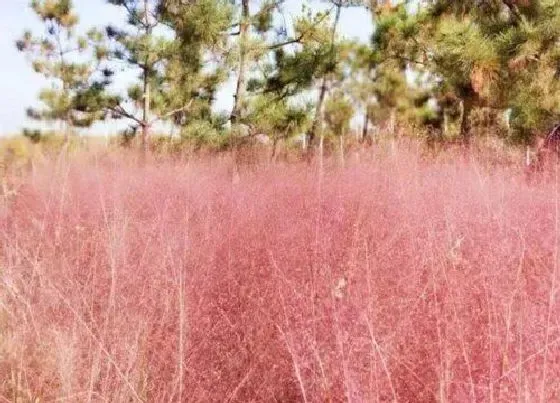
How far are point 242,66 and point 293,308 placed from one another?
6160 mm

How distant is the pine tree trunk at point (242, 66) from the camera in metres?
7.79

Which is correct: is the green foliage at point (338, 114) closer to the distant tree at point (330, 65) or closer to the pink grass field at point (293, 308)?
the distant tree at point (330, 65)

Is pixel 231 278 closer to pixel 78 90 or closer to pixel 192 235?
pixel 192 235

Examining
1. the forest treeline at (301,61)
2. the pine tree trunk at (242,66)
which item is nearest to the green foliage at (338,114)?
the forest treeline at (301,61)

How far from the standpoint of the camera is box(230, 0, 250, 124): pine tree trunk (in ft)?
25.6

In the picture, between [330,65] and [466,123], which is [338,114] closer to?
[466,123]

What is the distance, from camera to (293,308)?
214cm

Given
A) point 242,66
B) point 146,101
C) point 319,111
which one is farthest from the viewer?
point 146,101

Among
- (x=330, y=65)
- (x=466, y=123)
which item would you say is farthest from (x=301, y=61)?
(x=466, y=123)

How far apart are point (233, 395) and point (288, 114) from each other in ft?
23.1

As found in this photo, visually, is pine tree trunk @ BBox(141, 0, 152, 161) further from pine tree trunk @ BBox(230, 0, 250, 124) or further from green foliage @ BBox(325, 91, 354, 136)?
green foliage @ BBox(325, 91, 354, 136)

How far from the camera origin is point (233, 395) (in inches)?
70.9

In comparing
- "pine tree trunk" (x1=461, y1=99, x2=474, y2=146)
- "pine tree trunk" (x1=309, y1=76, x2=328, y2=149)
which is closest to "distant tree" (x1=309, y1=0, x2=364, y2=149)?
"pine tree trunk" (x1=309, y1=76, x2=328, y2=149)

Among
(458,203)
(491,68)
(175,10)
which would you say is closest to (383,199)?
(458,203)
